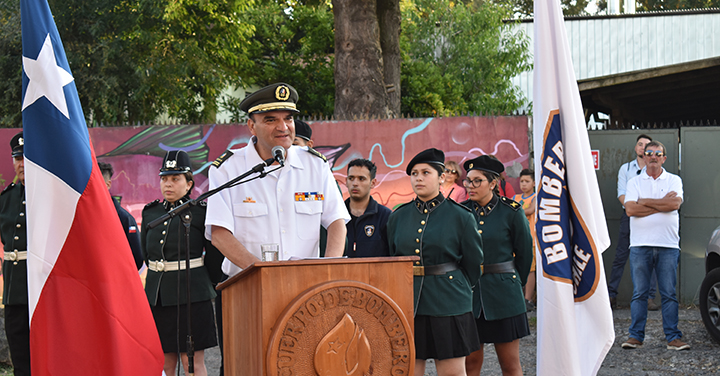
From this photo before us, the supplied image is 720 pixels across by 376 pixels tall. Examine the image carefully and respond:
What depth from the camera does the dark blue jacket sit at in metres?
5.75

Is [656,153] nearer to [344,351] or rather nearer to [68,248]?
[344,351]

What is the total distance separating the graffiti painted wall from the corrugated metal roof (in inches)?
581

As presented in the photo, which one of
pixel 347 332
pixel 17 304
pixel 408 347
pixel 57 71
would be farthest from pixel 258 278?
pixel 17 304

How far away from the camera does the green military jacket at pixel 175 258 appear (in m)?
5.52

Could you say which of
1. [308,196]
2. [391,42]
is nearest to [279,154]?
[308,196]

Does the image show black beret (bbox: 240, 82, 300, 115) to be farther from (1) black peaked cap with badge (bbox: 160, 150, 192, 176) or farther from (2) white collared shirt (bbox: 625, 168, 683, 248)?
(2) white collared shirt (bbox: 625, 168, 683, 248)

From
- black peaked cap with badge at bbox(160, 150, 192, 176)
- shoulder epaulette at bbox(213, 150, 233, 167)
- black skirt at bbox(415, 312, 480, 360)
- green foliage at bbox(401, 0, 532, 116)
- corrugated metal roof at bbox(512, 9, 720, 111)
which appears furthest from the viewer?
green foliage at bbox(401, 0, 532, 116)

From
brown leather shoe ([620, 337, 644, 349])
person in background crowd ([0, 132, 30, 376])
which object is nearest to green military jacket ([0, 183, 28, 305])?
person in background crowd ([0, 132, 30, 376])

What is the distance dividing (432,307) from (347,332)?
175cm

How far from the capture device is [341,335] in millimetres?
2820

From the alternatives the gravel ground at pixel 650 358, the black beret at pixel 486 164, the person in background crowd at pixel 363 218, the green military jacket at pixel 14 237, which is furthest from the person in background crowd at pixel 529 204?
the green military jacket at pixel 14 237

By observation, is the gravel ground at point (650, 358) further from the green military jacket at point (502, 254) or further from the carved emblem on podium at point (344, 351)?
the carved emblem on podium at point (344, 351)

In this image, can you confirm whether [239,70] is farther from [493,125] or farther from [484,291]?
[484,291]

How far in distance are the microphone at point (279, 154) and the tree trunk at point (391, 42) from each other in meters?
9.19
